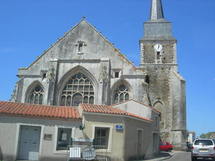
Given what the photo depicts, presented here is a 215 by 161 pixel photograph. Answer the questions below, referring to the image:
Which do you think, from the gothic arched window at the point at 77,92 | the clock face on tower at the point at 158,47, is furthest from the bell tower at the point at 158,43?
the gothic arched window at the point at 77,92

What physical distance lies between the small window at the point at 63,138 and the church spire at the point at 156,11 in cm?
2285

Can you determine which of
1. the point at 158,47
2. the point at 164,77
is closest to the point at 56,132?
the point at 164,77

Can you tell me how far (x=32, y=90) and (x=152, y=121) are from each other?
13.5 m

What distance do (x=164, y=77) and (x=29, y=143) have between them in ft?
57.7

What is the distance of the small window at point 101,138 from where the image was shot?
15297 millimetres

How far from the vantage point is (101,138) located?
15508 mm

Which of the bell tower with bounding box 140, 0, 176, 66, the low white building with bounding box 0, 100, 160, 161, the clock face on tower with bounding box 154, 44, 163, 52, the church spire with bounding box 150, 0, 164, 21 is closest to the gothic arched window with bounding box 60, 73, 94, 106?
the bell tower with bounding box 140, 0, 176, 66

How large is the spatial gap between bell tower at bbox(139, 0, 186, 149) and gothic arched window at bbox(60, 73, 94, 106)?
21.2 feet

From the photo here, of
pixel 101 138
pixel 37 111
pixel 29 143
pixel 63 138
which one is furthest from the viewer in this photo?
pixel 37 111

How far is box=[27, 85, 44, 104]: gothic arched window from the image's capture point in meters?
27.0

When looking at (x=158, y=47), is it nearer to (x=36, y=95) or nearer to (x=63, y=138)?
(x=36, y=95)

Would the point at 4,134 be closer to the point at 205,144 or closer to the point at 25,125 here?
the point at 25,125

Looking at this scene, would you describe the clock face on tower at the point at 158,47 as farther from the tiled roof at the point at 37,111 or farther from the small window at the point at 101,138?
the small window at the point at 101,138

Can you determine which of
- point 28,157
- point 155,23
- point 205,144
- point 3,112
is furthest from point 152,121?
point 155,23
